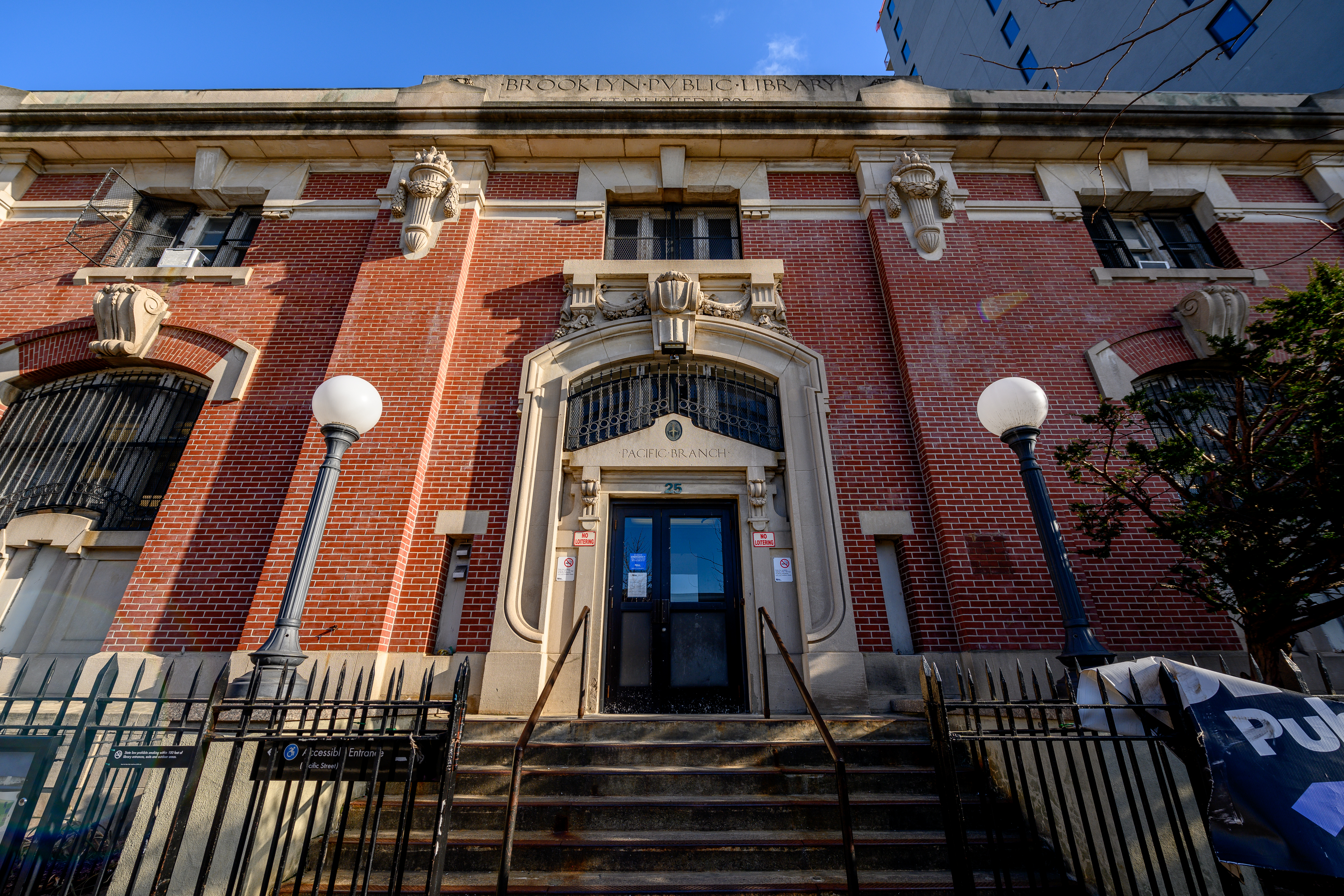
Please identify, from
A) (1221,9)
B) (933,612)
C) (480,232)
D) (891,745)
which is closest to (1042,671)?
(933,612)

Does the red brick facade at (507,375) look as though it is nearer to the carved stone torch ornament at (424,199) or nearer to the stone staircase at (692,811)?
the carved stone torch ornament at (424,199)

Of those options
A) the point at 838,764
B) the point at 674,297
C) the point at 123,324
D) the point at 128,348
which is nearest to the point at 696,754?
the point at 838,764

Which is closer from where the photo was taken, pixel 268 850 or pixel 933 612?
pixel 268 850

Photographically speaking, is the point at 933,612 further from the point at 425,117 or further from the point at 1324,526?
the point at 425,117

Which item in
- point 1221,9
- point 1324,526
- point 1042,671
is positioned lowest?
point 1042,671

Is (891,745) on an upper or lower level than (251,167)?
lower

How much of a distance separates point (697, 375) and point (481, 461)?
3021 millimetres

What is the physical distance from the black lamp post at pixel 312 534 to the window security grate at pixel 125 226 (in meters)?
6.81

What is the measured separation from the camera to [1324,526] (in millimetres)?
5066

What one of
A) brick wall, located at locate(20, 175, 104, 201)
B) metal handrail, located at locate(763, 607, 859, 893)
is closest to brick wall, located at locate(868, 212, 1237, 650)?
metal handrail, located at locate(763, 607, 859, 893)

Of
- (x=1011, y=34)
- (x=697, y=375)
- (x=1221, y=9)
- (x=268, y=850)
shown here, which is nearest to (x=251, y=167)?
(x=697, y=375)

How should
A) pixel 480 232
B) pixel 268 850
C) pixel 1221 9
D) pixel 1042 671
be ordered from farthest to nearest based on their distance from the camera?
pixel 1221 9, pixel 480 232, pixel 1042 671, pixel 268 850

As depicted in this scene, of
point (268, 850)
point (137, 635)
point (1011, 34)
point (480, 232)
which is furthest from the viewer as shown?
point (1011, 34)

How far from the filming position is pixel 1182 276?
29.1 feet
